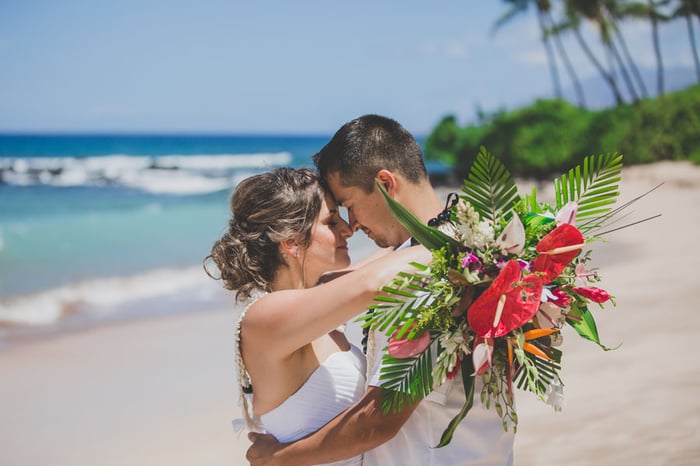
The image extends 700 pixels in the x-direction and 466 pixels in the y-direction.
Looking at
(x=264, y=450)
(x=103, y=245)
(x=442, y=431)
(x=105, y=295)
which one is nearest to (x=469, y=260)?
(x=442, y=431)

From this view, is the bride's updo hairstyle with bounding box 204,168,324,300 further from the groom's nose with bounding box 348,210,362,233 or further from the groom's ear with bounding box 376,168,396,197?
the groom's ear with bounding box 376,168,396,197

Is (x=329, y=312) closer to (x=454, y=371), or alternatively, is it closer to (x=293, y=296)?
(x=293, y=296)

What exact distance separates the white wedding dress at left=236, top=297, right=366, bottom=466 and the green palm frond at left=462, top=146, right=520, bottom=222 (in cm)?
102

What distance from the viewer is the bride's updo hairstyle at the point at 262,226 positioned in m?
3.14

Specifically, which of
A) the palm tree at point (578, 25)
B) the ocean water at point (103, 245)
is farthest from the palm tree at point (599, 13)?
the ocean water at point (103, 245)

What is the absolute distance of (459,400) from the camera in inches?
102

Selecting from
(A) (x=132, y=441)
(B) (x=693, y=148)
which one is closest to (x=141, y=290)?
(A) (x=132, y=441)

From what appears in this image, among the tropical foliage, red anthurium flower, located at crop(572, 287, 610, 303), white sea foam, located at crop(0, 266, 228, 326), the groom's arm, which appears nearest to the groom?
the groom's arm

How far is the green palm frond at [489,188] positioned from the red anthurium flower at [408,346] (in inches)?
18.2

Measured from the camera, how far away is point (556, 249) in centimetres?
230

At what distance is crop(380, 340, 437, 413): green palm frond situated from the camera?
93.4 inches

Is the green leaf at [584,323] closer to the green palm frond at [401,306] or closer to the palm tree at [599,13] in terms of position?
the green palm frond at [401,306]

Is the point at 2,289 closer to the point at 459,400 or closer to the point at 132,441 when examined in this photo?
the point at 132,441

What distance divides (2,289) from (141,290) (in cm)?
224
